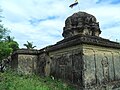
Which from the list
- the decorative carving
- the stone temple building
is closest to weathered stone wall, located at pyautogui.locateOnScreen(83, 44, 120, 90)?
the stone temple building

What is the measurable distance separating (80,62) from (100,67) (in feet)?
5.12

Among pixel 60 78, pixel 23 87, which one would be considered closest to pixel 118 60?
pixel 60 78

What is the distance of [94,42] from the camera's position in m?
11.1

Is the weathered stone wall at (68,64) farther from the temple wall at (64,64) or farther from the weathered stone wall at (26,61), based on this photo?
the weathered stone wall at (26,61)

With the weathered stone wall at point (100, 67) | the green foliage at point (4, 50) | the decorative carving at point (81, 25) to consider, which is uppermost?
the decorative carving at point (81, 25)

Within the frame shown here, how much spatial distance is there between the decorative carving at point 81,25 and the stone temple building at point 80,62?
11.2ft

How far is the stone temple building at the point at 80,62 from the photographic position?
10.7 m

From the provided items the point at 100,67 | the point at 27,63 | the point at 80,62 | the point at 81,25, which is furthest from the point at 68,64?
the point at 81,25

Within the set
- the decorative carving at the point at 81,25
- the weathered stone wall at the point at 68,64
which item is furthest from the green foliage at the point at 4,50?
the weathered stone wall at the point at 68,64

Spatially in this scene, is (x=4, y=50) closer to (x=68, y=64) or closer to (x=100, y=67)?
(x=68, y=64)

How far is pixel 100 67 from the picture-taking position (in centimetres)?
1156

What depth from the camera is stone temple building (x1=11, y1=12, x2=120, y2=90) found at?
35.2ft

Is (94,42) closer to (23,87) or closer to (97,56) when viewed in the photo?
(97,56)

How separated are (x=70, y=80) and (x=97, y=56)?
7.16 ft
